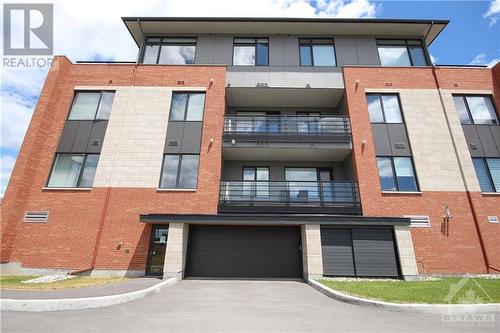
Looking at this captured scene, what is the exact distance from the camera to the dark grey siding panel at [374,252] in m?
11.0

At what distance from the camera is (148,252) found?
11883 millimetres

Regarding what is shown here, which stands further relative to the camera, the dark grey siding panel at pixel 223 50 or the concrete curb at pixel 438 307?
the dark grey siding panel at pixel 223 50

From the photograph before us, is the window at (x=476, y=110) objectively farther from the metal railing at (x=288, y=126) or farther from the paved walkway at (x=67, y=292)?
the paved walkway at (x=67, y=292)

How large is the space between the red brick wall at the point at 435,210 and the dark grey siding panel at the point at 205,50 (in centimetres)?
929

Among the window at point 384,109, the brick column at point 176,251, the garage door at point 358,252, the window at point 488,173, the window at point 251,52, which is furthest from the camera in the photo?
the window at point 251,52

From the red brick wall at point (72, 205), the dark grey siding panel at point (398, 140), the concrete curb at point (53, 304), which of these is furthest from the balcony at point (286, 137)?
the concrete curb at point (53, 304)

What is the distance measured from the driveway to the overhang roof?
53.3ft

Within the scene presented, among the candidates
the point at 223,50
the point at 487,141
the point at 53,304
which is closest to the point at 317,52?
the point at 223,50

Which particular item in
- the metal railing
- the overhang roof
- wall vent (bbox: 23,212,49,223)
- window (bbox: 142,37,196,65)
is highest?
the overhang roof

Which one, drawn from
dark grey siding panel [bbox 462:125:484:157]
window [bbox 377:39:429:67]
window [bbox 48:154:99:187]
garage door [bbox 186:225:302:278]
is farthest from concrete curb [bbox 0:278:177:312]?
window [bbox 377:39:429:67]

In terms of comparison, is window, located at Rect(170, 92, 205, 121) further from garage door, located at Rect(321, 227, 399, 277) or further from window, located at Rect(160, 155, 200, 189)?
garage door, located at Rect(321, 227, 399, 277)

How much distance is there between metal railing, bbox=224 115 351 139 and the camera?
14289 millimetres

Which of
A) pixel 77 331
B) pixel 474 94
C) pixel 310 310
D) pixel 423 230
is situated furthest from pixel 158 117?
pixel 474 94
